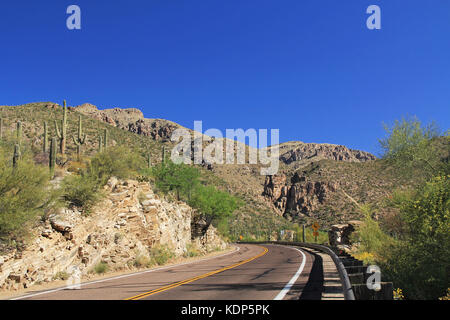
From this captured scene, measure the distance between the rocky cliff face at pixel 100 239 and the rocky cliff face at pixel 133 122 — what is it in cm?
9503

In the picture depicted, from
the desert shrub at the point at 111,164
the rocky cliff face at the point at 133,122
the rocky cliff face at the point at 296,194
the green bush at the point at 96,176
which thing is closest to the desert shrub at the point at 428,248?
the green bush at the point at 96,176

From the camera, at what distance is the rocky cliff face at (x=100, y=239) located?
12.1 meters

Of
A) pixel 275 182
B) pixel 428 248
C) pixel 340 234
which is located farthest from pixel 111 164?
pixel 275 182

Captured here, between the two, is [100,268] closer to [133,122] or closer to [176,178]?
[176,178]

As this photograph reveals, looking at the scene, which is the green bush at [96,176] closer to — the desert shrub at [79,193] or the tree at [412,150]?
the desert shrub at [79,193]

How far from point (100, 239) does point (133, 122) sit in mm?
151599

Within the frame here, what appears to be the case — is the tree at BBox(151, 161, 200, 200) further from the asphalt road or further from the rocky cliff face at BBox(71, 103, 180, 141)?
the rocky cliff face at BBox(71, 103, 180, 141)
